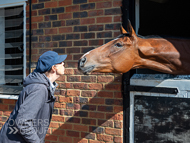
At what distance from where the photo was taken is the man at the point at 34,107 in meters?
1.63

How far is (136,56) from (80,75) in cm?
117

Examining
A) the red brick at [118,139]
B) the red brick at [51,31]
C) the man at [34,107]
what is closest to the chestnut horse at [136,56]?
the man at [34,107]

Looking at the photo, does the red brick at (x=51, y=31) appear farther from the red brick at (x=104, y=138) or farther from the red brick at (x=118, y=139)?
the red brick at (x=118, y=139)

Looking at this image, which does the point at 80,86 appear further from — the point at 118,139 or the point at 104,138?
the point at 118,139

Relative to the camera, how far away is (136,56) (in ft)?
6.88

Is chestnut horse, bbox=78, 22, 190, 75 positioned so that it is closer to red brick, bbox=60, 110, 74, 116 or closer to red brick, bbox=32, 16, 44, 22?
red brick, bbox=60, 110, 74, 116

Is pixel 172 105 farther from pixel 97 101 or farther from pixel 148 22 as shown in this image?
pixel 148 22

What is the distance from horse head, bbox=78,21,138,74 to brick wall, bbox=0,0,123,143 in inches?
28.9

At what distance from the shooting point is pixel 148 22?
325 centimetres

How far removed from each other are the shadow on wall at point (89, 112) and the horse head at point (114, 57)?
72 centimetres

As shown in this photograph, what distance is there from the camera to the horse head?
2.05 metres

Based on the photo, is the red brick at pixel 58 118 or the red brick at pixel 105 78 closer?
the red brick at pixel 105 78

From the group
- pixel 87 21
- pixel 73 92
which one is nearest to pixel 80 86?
pixel 73 92

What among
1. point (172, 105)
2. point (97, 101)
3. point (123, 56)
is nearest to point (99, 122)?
point (97, 101)
